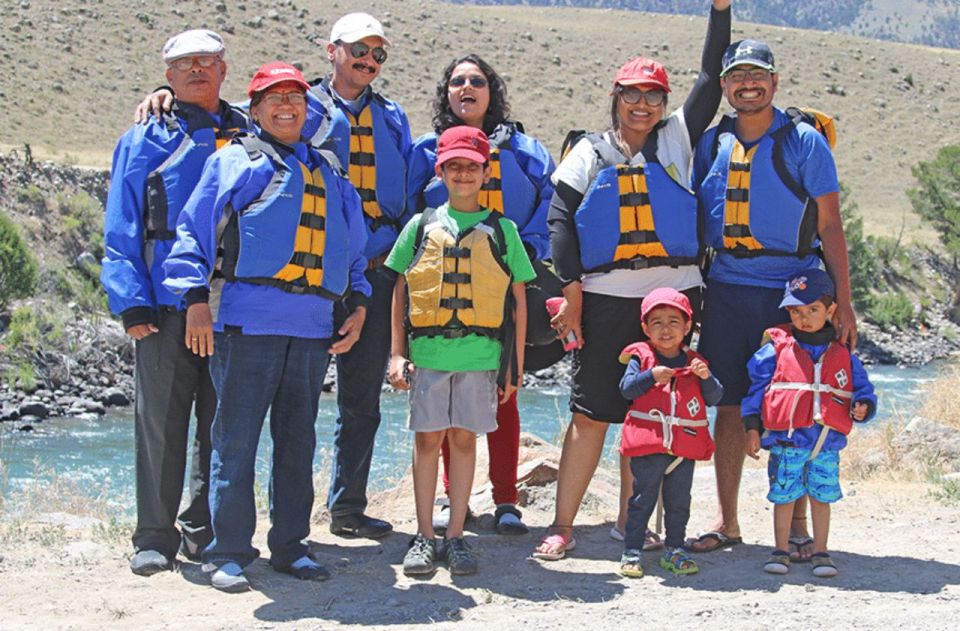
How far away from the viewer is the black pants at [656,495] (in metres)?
5.75

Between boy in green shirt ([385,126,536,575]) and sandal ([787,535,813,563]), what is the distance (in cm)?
159

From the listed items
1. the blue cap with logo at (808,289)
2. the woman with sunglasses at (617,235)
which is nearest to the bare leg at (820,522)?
the woman with sunglasses at (617,235)

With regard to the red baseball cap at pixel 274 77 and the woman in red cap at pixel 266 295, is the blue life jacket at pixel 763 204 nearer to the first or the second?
the woman in red cap at pixel 266 295

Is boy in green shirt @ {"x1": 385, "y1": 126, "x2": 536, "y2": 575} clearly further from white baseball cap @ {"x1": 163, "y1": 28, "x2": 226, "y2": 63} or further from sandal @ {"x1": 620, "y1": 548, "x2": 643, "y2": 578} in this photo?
white baseball cap @ {"x1": 163, "y1": 28, "x2": 226, "y2": 63}

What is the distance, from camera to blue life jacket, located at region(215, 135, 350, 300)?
210 inches

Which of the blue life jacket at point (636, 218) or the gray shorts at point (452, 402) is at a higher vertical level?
the blue life jacket at point (636, 218)

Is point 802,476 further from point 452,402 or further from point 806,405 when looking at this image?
point 452,402

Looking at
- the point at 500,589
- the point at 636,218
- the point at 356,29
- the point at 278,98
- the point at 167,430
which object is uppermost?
the point at 356,29

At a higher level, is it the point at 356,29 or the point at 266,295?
the point at 356,29

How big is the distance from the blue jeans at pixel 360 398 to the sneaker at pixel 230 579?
1.15 meters

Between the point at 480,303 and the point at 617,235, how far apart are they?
769 millimetres

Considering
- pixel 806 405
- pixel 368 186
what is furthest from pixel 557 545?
pixel 368 186

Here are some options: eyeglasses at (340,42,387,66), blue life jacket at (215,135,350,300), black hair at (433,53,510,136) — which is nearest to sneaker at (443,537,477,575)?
blue life jacket at (215,135,350,300)

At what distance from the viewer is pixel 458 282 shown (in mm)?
5676
